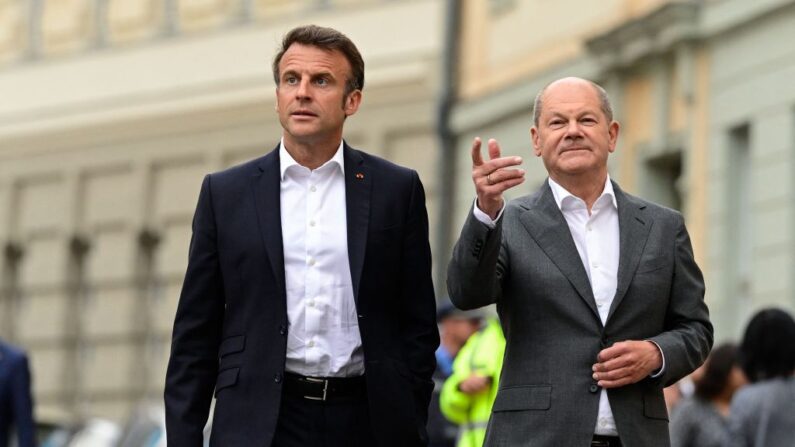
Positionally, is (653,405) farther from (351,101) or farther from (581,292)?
(351,101)

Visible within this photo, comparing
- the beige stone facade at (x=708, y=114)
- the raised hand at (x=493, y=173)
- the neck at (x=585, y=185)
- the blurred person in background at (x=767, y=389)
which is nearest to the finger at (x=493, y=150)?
the raised hand at (x=493, y=173)

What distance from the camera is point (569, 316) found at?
8.72 metres

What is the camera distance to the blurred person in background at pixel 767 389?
39.1 feet

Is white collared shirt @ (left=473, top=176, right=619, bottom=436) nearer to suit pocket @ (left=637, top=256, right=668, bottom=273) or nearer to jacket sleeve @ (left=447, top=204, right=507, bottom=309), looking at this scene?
suit pocket @ (left=637, top=256, right=668, bottom=273)

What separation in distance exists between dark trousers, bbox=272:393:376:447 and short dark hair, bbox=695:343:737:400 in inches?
191

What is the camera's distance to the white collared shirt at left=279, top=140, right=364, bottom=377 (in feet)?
29.0

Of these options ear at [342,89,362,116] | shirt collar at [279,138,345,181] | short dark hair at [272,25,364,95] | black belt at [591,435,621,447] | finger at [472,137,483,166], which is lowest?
black belt at [591,435,621,447]

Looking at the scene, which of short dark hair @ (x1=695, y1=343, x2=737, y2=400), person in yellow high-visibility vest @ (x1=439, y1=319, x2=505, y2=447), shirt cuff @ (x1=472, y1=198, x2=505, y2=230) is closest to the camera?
shirt cuff @ (x1=472, y1=198, x2=505, y2=230)

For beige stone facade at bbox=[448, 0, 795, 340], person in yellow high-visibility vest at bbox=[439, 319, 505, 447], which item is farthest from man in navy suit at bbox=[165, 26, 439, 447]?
beige stone facade at bbox=[448, 0, 795, 340]

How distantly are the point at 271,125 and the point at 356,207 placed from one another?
74.2 ft

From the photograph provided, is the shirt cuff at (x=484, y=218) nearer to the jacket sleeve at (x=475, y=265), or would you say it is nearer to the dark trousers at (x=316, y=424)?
the jacket sleeve at (x=475, y=265)

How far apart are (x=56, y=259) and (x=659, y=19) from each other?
47.7ft

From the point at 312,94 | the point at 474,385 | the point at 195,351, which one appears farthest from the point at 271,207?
the point at 474,385

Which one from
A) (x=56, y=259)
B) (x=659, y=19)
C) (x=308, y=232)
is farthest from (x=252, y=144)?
(x=308, y=232)
